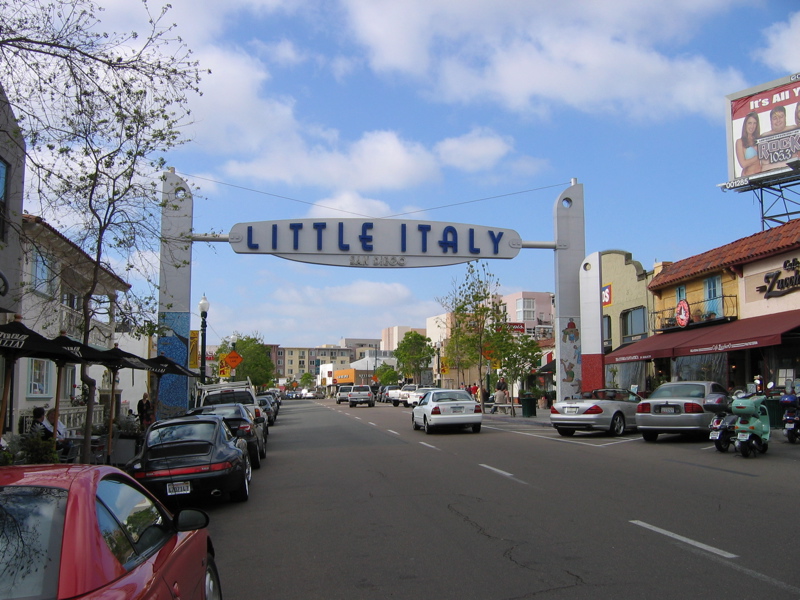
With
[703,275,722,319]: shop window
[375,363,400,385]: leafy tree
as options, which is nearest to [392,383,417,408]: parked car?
[703,275,722,319]: shop window

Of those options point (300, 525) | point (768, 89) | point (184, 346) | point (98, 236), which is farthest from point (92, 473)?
point (768, 89)

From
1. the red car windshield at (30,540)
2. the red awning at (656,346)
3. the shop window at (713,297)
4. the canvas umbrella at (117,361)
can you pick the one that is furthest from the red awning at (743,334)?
the red car windshield at (30,540)

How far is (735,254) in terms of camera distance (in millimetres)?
26984

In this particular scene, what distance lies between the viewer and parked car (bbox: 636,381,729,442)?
1809cm

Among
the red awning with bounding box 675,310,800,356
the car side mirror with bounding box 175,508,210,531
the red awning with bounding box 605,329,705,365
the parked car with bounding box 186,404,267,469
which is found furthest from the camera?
the red awning with bounding box 605,329,705,365

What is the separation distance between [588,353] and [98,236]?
18.8 m

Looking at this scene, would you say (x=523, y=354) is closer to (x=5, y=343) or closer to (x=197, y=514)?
(x=5, y=343)

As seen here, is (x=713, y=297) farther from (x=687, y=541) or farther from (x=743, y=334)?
(x=687, y=541)

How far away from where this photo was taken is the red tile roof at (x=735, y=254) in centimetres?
2433

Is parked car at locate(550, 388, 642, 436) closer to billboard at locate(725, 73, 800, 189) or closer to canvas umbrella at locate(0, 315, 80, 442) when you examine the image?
canvas umbrella at locate(0, 315, 80, 442)

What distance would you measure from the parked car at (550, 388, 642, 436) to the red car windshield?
62.2 feet

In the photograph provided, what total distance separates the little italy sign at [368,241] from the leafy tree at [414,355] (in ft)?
202

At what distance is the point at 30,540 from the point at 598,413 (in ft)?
63.1

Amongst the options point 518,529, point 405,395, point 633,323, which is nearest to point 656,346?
point 633,323
